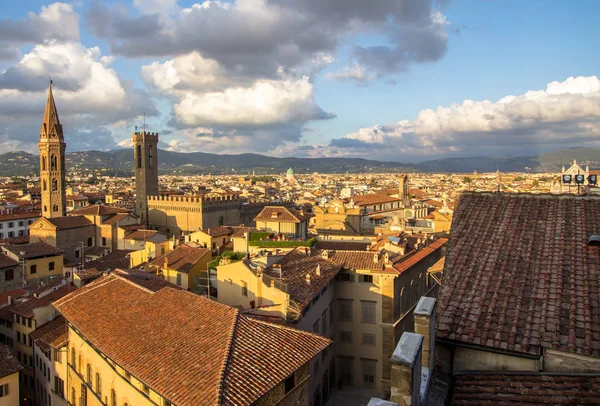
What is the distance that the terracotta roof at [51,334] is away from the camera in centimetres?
2130

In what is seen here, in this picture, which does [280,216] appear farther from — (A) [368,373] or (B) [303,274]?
(A) [368,373]

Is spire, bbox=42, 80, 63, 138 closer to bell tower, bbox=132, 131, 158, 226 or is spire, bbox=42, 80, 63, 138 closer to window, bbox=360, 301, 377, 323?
bell tower, bbox=132, 131, 158, 226

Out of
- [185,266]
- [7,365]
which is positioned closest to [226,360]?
[7,365]

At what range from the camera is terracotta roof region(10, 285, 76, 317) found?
25.9 m

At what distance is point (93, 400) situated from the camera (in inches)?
693

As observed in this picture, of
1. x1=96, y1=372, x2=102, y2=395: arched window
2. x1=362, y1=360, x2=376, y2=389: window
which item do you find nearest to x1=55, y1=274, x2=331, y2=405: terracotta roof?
x1=96, y1=372, x2=102, y2=395: arched window

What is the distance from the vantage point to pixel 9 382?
2169 centimetres

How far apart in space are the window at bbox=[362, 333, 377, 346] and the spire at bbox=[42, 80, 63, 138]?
56.2 m

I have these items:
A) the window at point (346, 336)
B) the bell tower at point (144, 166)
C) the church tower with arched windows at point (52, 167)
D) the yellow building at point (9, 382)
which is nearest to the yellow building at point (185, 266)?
the window at point (346, 336)

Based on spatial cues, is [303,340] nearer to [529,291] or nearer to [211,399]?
[211,399]

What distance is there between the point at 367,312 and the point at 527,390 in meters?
18.6

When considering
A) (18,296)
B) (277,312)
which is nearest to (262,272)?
(277,312)

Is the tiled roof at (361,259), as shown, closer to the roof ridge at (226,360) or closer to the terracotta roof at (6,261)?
the roof ridge at (226,360)

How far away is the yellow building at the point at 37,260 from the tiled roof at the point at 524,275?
3612 cm
